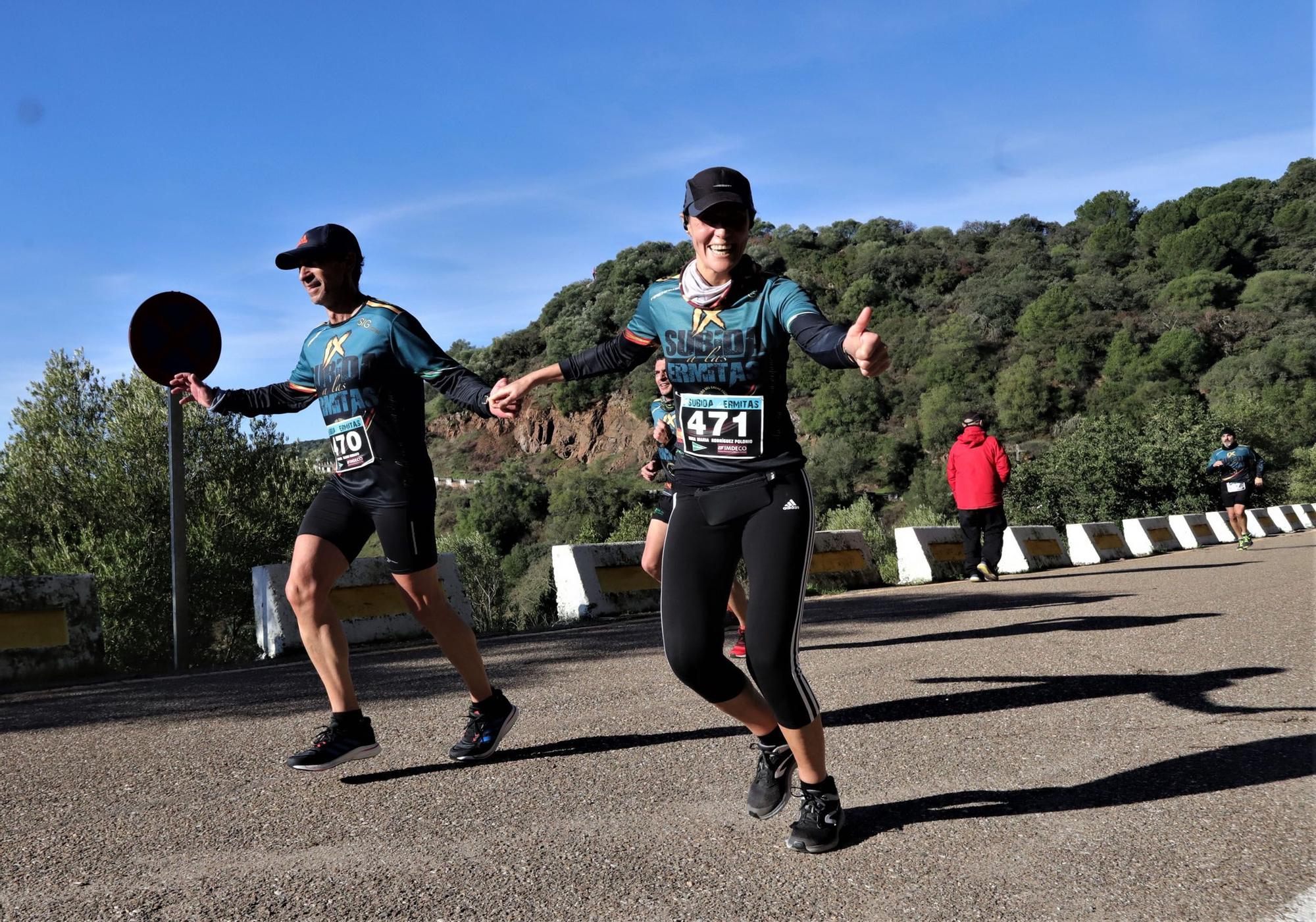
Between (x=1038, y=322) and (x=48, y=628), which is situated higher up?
(x=1038, y=322)

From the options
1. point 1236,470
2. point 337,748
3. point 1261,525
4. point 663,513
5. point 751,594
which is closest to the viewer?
point 751,594

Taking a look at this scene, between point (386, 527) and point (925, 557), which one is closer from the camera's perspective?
point (386, 527)

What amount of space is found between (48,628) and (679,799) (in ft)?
20.5

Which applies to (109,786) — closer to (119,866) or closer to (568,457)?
(119,866)

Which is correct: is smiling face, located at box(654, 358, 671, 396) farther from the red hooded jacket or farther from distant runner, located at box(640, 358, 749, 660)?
the red hooded jacket

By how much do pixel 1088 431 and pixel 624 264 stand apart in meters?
84.5

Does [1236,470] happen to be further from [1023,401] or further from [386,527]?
[1023,401]

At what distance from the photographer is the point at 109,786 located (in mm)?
4219

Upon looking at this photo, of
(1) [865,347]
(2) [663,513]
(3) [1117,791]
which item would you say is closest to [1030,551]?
(2) [663,513]

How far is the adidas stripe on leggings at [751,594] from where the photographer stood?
3.31 metres

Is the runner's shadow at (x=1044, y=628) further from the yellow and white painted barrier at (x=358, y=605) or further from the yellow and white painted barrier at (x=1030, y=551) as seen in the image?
the yellow and white painted barrier at (x=1030, y=551)

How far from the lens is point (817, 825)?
318 centimetres

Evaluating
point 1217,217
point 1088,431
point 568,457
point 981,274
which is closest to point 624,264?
point 568,457

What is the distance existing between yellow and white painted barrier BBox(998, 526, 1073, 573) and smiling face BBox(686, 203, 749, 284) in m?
14.3
